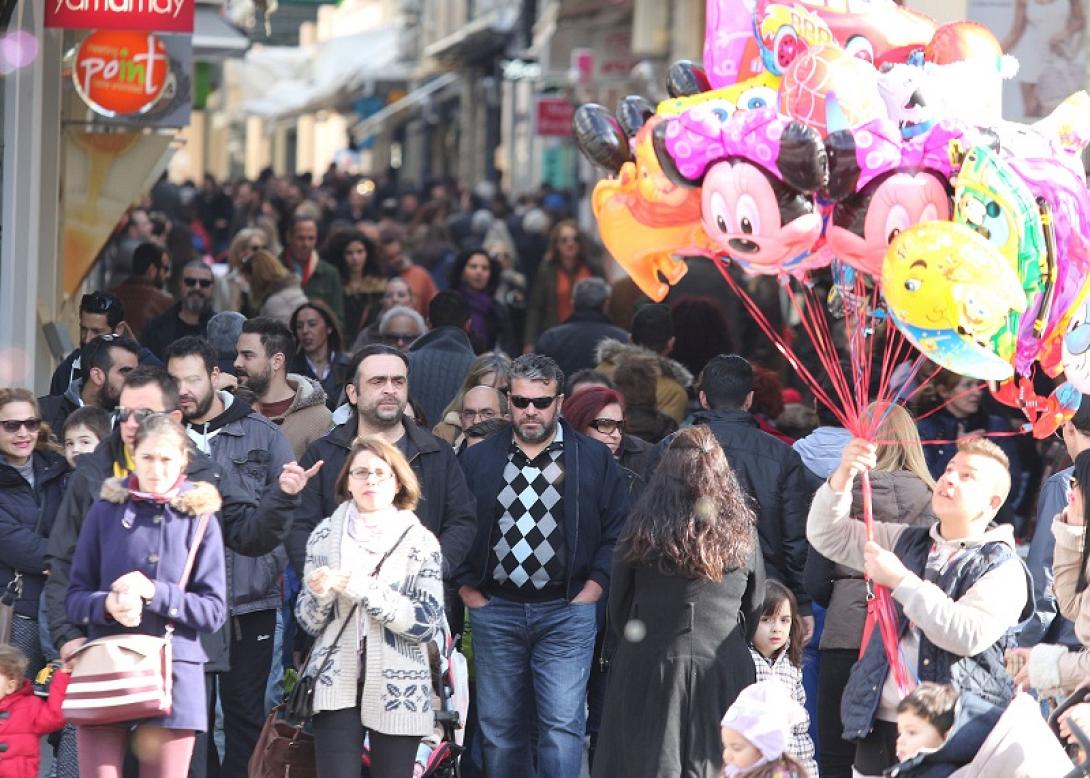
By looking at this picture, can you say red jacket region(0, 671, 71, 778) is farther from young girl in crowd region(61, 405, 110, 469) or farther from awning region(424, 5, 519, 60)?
awning region(424, 5, 519, 60)

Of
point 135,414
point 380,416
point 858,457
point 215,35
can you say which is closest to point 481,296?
point 215,35

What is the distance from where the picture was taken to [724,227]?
756cm

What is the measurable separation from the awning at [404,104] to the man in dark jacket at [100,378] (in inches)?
1352

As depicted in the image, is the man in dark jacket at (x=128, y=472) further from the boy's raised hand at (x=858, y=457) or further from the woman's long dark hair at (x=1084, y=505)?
the woman's long dark hair at (x=1084, y=505)

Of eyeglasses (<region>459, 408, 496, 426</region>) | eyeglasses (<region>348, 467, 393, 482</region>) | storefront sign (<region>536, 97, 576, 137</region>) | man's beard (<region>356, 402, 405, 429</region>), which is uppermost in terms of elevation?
storefront sign (<region>536, 97, 576, 137</region>)

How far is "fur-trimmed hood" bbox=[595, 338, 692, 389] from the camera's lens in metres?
10.6

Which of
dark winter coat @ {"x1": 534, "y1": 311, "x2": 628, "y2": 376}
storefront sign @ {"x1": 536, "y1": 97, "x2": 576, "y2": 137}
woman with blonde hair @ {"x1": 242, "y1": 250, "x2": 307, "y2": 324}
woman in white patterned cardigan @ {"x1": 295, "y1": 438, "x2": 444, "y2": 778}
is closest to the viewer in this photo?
woman in white patterned cardigan @ {"x1": 295, "y1": 438, "x2": 444, "y2": 778}

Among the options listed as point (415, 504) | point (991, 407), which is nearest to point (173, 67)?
point (991, 407)

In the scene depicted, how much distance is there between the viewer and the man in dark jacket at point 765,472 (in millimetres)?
8977

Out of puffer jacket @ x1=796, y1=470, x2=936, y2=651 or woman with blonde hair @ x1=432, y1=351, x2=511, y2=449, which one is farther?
woman with blonde hair @ x1=432, y1=351, x2=511, y2=449

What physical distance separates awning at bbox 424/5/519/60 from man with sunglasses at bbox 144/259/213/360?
2315 centimetres

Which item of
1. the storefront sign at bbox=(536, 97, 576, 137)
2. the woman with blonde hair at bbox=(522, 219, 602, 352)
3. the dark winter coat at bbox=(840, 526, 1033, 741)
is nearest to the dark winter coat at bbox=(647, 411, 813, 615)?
the dark winter coat at bbox=(840, 526, 1033, 741)

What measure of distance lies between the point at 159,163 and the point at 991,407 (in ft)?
23.3

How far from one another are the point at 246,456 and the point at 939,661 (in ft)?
9.50
